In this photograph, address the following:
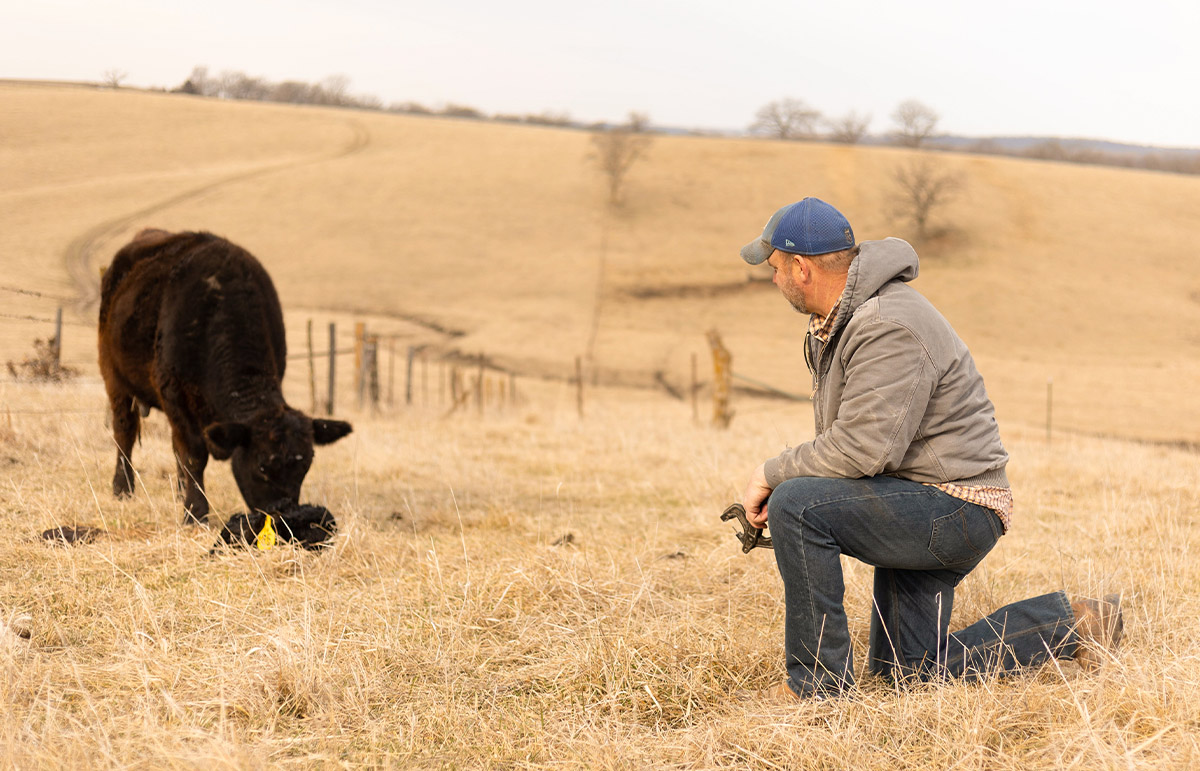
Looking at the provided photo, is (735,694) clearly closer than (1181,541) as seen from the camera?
Yes

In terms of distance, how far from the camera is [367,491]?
7.57 metres

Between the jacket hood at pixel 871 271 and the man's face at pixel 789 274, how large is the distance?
0.57 feet

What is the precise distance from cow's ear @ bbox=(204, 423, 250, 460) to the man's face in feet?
12.7

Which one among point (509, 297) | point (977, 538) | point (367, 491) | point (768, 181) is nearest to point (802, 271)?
point (977, 538)

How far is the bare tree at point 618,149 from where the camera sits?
48438mm

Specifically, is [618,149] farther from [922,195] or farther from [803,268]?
[803,268]

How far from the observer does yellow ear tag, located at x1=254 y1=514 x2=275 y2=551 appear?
5180mm

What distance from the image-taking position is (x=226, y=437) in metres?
5.74

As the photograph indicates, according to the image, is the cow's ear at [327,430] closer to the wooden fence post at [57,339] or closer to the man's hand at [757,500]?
the man's hand at [757,500]

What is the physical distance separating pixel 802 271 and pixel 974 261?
4236cm

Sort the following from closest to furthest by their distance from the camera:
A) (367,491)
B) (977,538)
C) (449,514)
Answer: (977,538), (449,514), (367,491)

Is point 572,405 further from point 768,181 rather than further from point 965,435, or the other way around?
point 768,181

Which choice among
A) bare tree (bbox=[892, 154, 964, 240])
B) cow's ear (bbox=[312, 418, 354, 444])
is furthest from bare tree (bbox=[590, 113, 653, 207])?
cow's ear (bbox=[312, 418, 354, 444])

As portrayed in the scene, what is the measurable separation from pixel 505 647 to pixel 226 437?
9.17 feet
